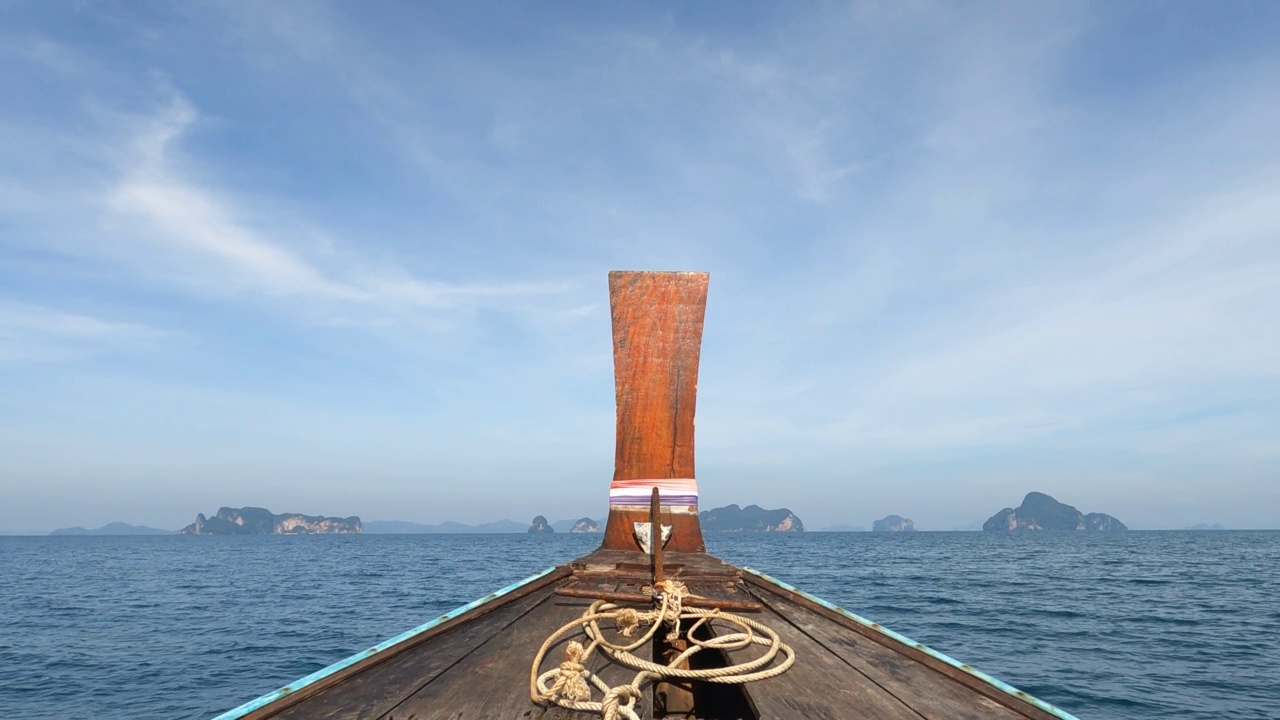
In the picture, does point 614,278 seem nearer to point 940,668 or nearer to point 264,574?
point 940,668

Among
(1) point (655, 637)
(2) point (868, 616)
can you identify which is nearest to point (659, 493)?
(1) point (655, 637)

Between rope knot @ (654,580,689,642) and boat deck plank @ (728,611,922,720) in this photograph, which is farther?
rope knot @ (654,580,689,642)

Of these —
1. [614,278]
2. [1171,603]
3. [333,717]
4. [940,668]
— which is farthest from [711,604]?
[1171,603]

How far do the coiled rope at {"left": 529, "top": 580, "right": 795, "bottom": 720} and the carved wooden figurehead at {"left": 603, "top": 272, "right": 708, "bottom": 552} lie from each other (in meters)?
2.13

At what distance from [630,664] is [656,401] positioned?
3.72 meters

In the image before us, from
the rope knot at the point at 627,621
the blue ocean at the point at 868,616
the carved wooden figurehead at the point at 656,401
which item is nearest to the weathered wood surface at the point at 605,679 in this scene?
the rope knot at the point at 627,621

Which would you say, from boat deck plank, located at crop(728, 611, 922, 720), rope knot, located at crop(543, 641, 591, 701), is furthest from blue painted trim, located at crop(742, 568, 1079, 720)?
rope knot, located at crop(543, 641, 591, 701)

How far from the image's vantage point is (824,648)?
3.35m

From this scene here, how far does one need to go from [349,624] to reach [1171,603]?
26649mm

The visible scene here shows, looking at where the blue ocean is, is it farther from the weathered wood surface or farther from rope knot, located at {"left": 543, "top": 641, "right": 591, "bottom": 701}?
rope knot, located at {"left": 543, "top": 641, "right": 591, "bottom": 701}

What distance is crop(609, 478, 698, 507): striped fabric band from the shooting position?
599 centimetres

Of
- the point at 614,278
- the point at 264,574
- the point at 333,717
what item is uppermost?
the point at 614,278

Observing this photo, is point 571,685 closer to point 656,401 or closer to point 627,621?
point 627,621

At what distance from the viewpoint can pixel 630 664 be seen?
105 inches
